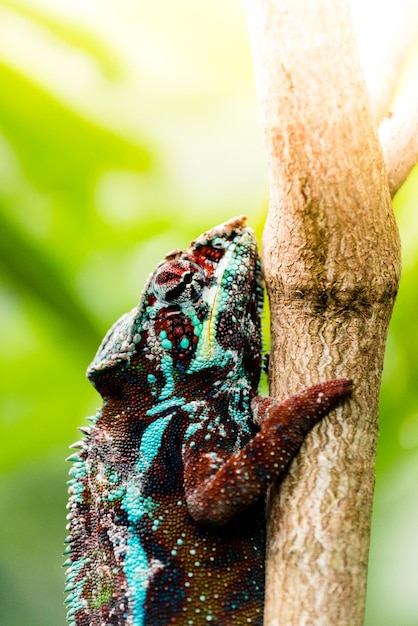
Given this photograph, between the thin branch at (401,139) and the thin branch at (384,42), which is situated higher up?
the thin branch at (384,42)

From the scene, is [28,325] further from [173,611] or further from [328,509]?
[328,509]

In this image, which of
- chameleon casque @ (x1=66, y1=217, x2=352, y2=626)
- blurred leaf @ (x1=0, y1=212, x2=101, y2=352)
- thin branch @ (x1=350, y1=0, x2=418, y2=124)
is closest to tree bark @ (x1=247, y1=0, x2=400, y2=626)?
chameleon casque @ (x1=66, y1=217, x2=352, y2=626)

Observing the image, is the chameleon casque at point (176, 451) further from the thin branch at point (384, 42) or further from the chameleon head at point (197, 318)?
the thin branch at point (384, 42)

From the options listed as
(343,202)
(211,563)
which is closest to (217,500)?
(211,563)

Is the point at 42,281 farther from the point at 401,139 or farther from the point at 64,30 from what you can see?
the point at 401,139

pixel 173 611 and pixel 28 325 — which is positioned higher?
pixel 28 325

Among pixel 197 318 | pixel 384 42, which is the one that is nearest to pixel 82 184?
pixel 197 318

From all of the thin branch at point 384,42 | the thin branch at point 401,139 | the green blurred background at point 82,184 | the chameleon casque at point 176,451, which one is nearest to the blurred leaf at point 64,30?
the green blurred background at point 82,184
